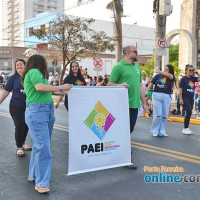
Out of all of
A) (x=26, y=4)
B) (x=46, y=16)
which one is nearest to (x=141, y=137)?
(x=46, y=16)

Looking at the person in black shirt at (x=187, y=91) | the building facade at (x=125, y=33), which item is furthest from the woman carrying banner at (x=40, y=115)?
the building facade at (x=125, y=33)

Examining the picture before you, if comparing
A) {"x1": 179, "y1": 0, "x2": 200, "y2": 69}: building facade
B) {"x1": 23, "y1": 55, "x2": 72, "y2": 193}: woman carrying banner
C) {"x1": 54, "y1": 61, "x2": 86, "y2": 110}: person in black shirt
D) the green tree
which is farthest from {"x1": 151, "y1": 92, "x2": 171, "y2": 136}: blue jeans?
the green tree

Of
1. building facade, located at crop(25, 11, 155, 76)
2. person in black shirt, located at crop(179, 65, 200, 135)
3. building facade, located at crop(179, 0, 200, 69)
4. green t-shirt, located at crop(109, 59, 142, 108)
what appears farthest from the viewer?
building facade, located at crop(25, 11, 155, 76)

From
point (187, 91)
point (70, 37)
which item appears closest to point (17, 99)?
point (187, 91)

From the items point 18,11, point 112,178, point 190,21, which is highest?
point 18,11

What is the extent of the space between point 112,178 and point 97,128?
0.80 m

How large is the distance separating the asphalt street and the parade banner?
26cm

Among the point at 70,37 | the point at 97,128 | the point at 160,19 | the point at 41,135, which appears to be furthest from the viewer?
the point at 70,37

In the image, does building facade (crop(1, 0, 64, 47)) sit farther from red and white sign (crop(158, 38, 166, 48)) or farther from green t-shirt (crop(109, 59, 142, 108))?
green t-shirt (crop(109, 59, 142, 108))

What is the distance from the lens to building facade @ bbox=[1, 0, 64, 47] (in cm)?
10956

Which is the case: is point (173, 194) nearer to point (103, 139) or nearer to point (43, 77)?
point (103, 139)

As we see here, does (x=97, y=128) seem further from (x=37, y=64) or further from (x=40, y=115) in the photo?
(x=37, y=64)

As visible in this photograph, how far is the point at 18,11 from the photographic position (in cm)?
11444

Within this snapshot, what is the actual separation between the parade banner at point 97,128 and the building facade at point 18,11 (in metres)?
104
